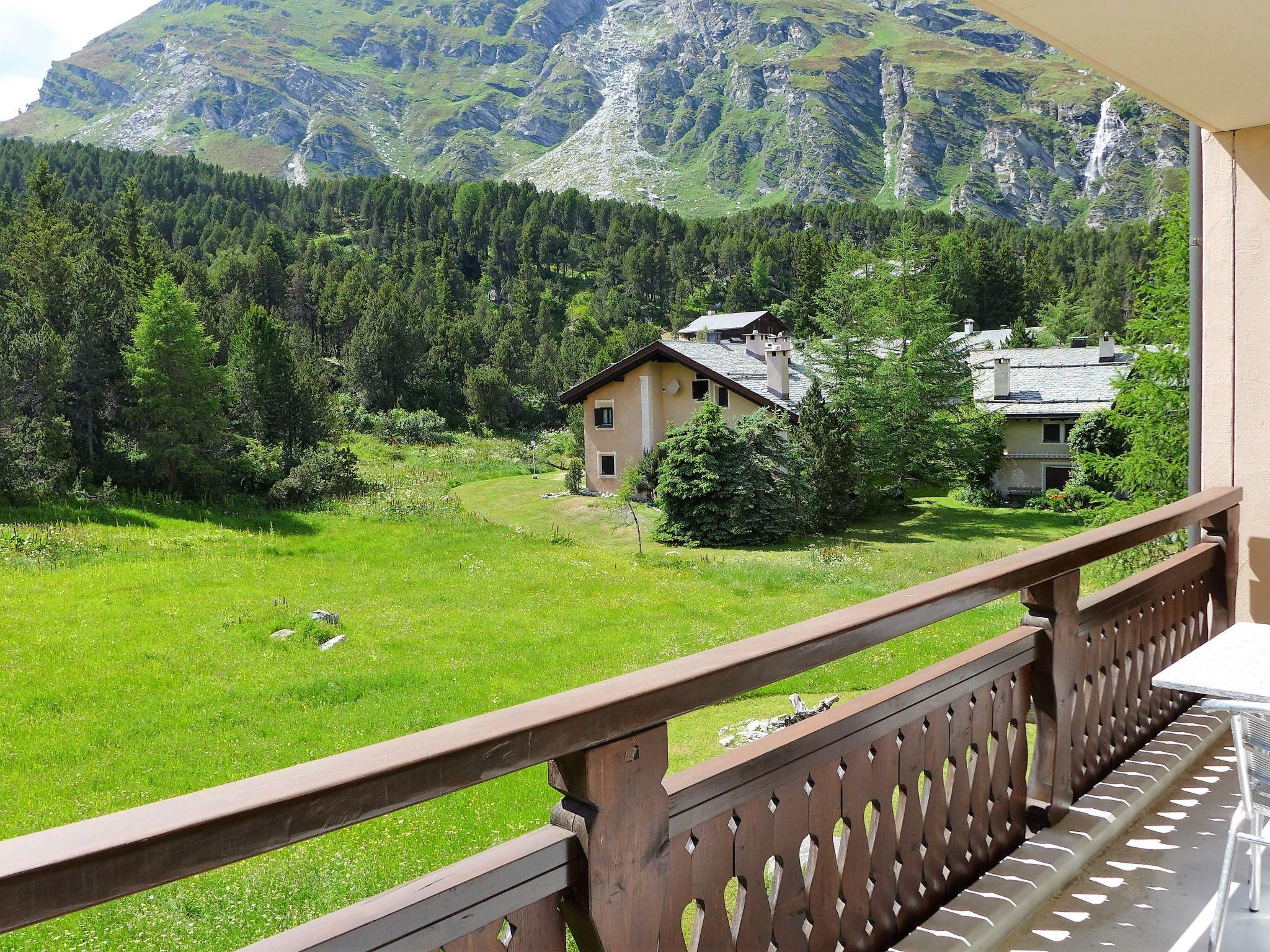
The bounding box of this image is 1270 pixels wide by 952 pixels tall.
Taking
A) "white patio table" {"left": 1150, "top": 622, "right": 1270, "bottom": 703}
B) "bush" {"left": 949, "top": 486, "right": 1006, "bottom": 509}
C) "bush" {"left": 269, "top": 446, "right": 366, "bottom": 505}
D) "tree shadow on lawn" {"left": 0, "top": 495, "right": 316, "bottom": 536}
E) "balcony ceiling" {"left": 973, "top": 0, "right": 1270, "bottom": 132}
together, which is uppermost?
"balcony ceiling" {"left": 973, "top": 0, "right": 1270, "bottom": 132}

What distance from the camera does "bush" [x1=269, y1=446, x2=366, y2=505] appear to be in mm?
25234

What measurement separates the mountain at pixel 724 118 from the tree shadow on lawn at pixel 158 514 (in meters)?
120

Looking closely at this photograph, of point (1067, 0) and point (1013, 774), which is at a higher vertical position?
point (1067, 0)

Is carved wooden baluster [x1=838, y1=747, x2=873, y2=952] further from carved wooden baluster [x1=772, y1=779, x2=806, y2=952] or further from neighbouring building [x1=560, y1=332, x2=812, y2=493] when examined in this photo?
neighbouring building [x1=560, y1=332, x2=812, y2=493]

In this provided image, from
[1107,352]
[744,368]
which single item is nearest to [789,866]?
[744,368]

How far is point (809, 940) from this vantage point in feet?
5.51

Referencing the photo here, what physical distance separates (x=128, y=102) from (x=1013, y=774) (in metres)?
220

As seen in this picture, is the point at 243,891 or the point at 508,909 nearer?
the point at 508,909

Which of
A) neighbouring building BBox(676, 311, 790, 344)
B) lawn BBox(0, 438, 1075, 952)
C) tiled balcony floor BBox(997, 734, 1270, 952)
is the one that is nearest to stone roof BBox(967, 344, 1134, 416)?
lawn BBox(0, 438, 1075, 952)

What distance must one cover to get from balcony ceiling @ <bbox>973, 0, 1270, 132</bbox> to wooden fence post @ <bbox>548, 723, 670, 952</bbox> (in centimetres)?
187

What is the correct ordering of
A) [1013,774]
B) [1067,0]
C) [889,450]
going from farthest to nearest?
[889,450] < [1013,774] < [1067,0]

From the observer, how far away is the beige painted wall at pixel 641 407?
1037 inches

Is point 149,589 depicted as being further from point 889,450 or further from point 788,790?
point 889,450

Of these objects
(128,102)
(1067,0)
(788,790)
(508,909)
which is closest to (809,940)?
(788,790)
